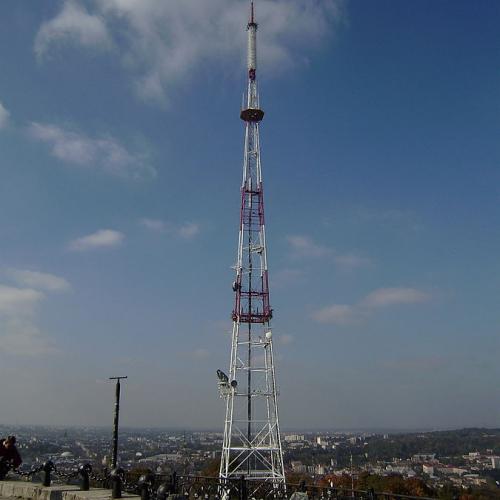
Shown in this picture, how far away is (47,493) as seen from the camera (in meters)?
10.8

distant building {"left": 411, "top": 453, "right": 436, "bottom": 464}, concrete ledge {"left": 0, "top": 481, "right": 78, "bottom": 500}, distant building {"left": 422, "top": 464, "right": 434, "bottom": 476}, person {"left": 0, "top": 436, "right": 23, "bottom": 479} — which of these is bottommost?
distant building {"left": 411, "top": 453, "right": 436, "bottom": 464}

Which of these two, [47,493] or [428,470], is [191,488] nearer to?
[47,493]

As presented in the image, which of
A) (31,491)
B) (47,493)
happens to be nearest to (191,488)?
(47,493)

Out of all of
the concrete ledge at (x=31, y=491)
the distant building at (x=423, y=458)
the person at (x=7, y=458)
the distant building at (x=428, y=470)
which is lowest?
the distant building at (x=423, y=458)

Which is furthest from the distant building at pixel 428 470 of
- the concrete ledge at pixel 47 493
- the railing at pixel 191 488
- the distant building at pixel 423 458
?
the concrete ledge at pixel 47 493

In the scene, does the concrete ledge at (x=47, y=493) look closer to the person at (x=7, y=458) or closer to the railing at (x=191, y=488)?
the railing at (x=191, y=488)

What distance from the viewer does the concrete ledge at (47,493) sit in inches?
399

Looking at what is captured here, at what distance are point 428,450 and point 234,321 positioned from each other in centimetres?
14654

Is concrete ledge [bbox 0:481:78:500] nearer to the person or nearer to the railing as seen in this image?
the railing

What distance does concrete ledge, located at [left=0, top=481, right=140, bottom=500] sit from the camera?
1013cm

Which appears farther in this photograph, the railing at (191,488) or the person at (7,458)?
the person at (7,458)

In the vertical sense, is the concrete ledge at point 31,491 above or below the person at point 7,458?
below

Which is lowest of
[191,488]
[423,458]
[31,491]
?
[423,458]

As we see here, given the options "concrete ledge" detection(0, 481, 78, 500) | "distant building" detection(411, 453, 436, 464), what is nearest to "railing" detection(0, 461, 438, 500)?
"concrete ledge" detection(0, 481, 78, 500)
